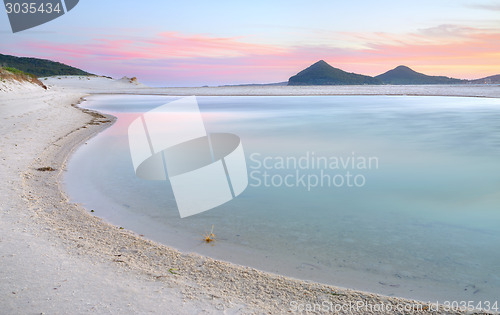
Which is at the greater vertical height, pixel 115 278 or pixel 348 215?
pixel 115 278

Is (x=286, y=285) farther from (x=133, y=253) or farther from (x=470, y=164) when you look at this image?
(x=470, y=164)

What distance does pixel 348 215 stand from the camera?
19.8ft

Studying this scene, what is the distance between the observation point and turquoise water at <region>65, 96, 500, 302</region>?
4.23 m

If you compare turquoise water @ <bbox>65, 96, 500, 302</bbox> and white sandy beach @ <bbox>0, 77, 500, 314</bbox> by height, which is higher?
white sandy beach @ <bbox>0, 77, 500, 314</bbox>

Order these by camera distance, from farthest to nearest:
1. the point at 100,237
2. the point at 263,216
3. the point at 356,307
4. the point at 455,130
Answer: the point at 455,130
the point at 263,216
the point at 100,237
the point at 356,307

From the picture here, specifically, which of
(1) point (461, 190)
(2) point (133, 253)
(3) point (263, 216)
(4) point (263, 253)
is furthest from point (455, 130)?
(2) point (133, 253)

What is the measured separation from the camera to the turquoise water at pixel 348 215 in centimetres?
423

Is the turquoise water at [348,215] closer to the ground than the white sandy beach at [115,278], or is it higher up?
closer to the ground

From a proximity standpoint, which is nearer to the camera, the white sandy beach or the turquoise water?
the white sandy beach

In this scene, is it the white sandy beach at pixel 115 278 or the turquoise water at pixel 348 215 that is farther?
the turquoise water at pixel 348 215

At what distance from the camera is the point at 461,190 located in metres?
7.64

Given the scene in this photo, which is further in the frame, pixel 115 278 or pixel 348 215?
pixel 348 215

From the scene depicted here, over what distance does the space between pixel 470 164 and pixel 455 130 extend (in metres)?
7.78

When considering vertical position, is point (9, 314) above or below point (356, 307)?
above
